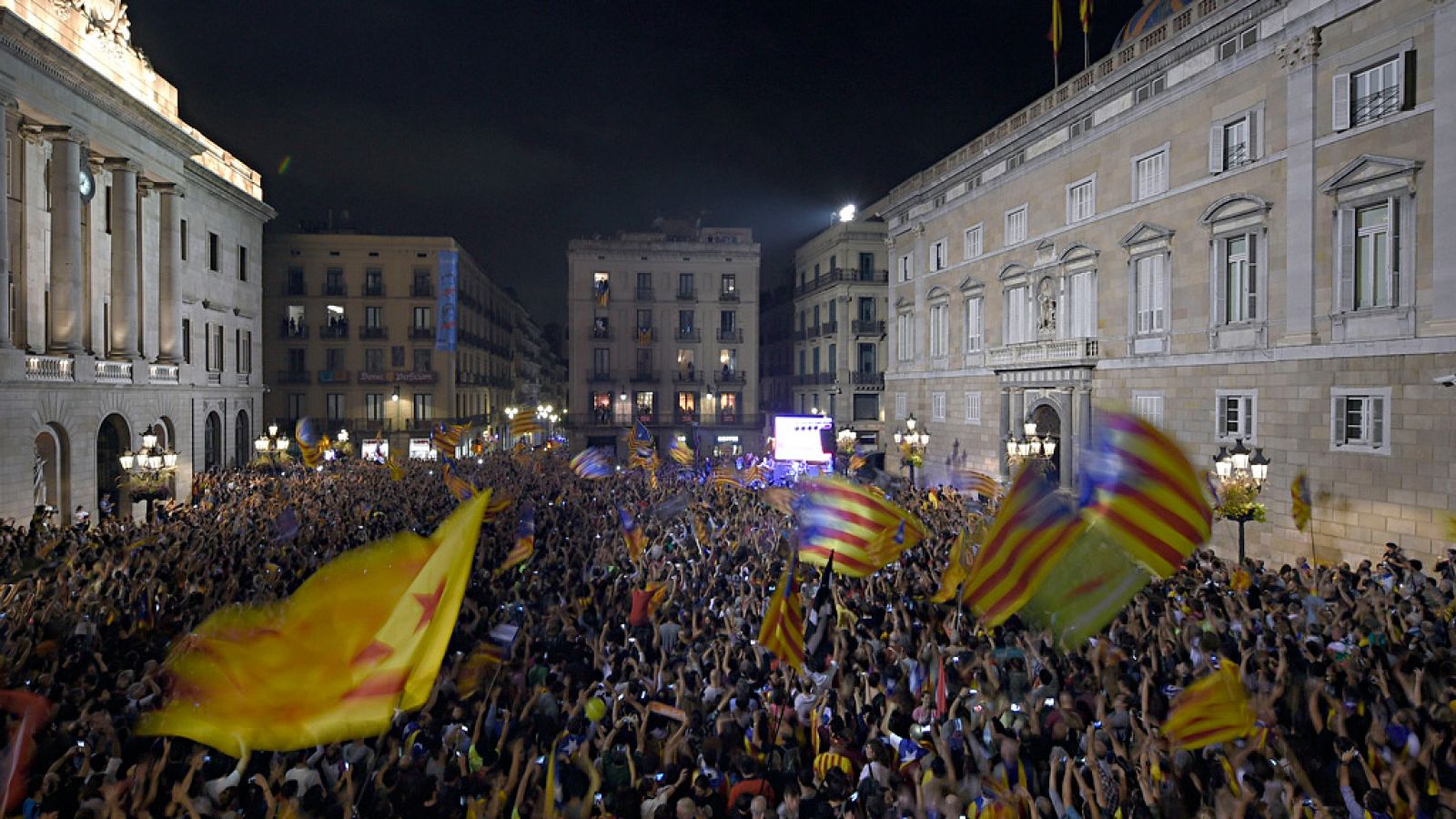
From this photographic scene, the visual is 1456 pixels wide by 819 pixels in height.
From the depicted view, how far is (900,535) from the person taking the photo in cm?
1330

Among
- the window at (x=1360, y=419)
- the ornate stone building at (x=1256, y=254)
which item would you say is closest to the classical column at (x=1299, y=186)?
the ornate stone building at (x=1256, y=254)

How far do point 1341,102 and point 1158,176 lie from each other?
579cm

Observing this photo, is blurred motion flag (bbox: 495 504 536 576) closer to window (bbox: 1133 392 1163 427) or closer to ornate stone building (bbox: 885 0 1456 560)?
ornate stone building (bbox: 885 0 1456 560)

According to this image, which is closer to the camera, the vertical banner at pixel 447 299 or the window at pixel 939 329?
the window at pixel 939 329

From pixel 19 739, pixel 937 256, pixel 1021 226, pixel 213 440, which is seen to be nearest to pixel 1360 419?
pixel 1021 226

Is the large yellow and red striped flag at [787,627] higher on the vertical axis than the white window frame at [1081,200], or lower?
lower

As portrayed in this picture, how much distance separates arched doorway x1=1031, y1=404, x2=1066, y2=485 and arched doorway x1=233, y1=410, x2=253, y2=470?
115ft

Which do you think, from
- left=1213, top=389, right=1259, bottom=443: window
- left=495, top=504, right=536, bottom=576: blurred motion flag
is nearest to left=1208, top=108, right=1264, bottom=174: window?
left=1213, top=389, right=1259, bottom=443: window

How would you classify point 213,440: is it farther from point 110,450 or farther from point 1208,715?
point 1208,715

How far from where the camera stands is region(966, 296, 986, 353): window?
33675mm

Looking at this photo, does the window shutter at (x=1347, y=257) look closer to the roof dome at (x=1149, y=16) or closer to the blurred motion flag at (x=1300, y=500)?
the blurred motion flag at (x=1300, y=500)

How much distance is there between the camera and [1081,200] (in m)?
27.7

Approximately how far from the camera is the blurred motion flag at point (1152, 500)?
953 cm

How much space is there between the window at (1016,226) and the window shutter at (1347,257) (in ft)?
41.2
